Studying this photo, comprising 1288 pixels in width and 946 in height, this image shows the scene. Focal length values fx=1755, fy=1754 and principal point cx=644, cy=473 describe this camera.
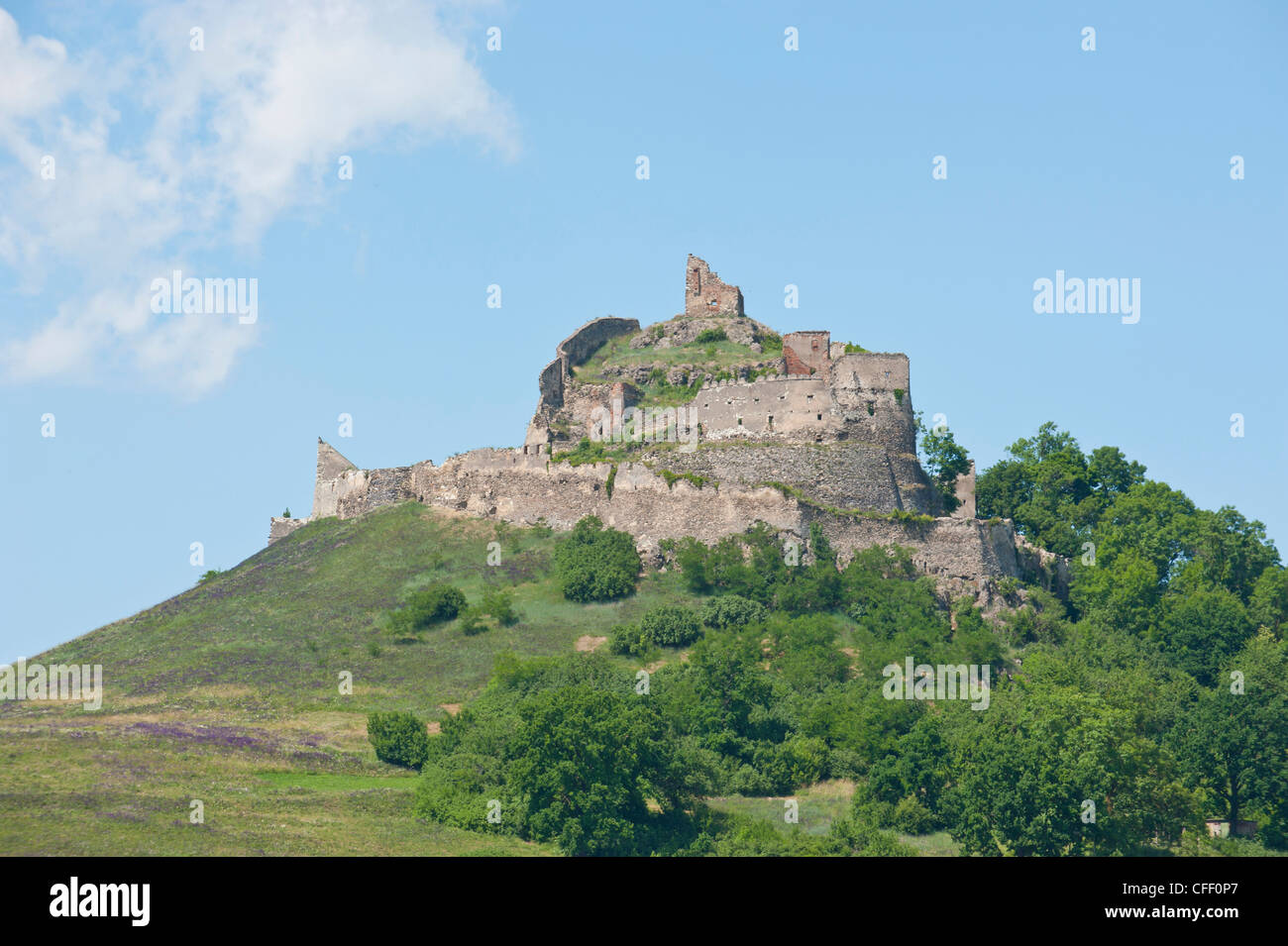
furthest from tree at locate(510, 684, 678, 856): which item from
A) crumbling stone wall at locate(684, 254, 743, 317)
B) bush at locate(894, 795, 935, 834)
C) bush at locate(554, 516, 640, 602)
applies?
crumbling stone wall at locate(684, 254, 743, 317)

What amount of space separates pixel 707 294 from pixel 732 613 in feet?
92.9

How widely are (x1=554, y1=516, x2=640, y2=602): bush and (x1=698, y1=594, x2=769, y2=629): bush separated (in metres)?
4.32

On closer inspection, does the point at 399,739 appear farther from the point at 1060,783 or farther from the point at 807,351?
the point at 807,351

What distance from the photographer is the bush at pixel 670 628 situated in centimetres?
6525

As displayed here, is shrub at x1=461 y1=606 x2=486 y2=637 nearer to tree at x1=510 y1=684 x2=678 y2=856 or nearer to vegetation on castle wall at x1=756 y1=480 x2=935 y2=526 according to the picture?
vegetation on castle wall at x1=756 y1=480 x2=935 y2=526

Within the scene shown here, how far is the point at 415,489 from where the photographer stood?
81812 millimetres

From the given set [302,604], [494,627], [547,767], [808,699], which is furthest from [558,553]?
[547,767]

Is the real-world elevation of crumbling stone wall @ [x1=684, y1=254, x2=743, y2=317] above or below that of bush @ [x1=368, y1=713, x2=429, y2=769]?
above

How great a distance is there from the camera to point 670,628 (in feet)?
214

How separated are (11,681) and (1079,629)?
134 feet

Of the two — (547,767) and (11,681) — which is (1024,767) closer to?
(547,767)

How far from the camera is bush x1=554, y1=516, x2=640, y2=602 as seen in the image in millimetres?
69500

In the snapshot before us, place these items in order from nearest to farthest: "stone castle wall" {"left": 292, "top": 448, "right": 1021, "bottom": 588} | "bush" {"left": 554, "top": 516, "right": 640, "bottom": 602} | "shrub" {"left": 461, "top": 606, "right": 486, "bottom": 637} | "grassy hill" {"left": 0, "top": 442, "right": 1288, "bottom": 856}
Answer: "grassy hill" {"left": 0, "top": 442, "right": 1288, "bottom": 856}
"shrub" {"left": 461, "top": 606, "right": 486, "bottom": 637}
"bush" {"left": 554, "top": 516, "right": 640, "bottom": 602}
"stone castle wall" {"left": 292, "top": 448, "right": 1021, "bottom": 588}

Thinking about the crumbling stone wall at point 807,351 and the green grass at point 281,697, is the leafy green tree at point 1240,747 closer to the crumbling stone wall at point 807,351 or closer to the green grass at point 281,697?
the green grass at point 281,697
